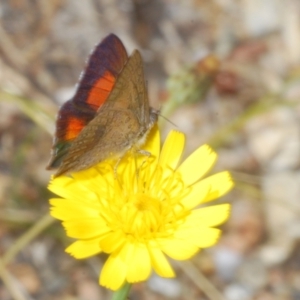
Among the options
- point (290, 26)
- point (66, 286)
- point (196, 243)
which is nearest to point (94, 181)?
point (196, 243)

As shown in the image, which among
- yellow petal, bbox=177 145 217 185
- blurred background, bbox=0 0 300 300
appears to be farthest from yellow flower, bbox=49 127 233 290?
blurred background, bbox=0 0 300 300

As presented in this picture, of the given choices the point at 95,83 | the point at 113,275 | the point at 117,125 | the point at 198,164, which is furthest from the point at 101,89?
the point at 113,275

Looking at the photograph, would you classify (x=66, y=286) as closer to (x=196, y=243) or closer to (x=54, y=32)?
(x=196, y=243)

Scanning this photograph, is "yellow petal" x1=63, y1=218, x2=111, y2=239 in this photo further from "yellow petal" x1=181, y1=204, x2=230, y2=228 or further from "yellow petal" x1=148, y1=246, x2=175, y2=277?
"yellow petal" x1=181, y1=204, x2=230, y2=228

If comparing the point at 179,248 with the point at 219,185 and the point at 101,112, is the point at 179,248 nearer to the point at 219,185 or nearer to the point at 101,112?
the point at 219,185

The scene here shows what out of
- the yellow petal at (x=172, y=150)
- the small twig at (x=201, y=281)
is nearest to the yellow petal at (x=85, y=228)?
the yellow petal at (x=172, y=150)

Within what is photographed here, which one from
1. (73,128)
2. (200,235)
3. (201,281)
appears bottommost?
(201,281)

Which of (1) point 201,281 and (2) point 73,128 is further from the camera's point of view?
(1) point 201,281
